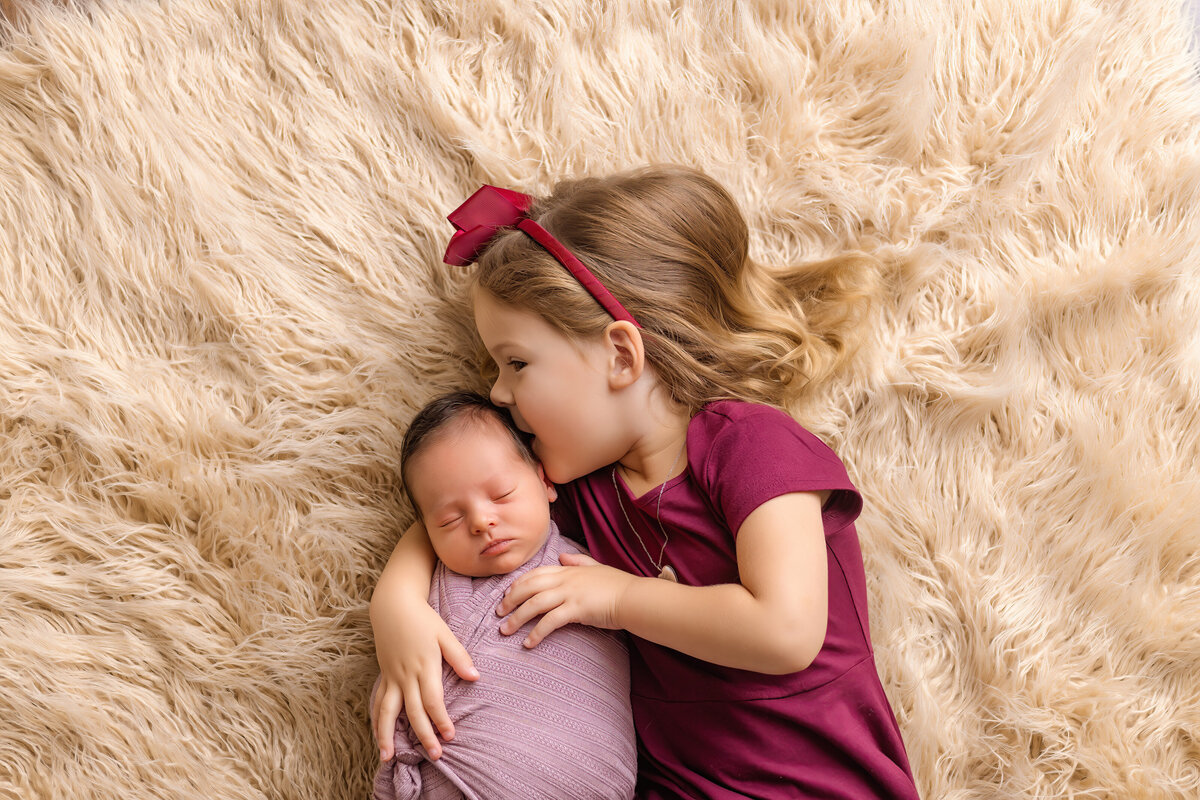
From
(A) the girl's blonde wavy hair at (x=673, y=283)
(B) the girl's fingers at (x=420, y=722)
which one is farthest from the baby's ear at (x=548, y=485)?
(B) the girl's fingers at (x=420, y=722)

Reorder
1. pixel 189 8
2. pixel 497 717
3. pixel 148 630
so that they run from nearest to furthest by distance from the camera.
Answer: pixel 497 717, pixel 148 630, pixel 189 8

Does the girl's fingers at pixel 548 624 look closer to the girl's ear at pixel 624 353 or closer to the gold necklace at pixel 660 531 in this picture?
the gold necklace at pixel 660 531

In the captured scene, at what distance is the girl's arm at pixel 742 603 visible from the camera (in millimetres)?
1089

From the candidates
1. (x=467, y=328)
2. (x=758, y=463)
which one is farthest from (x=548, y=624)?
(x=467, y=328)

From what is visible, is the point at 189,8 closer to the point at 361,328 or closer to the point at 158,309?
the point at 158,309

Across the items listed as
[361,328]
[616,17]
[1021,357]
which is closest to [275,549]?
[361,328]

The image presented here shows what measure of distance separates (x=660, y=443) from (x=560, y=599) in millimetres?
279

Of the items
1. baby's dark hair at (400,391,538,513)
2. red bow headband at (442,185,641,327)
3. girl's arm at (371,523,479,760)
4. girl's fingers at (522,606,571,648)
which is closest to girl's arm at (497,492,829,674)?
girl's fingers at (522,606,571,648)

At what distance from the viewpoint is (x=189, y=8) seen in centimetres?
141

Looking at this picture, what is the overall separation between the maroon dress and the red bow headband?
0.79 ft

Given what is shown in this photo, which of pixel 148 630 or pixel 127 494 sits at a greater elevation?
pixel 127 494

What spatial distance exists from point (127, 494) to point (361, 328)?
45 cm

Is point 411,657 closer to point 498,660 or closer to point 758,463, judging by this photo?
point 498,660

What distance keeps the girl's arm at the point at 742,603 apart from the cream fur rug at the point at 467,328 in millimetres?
301
